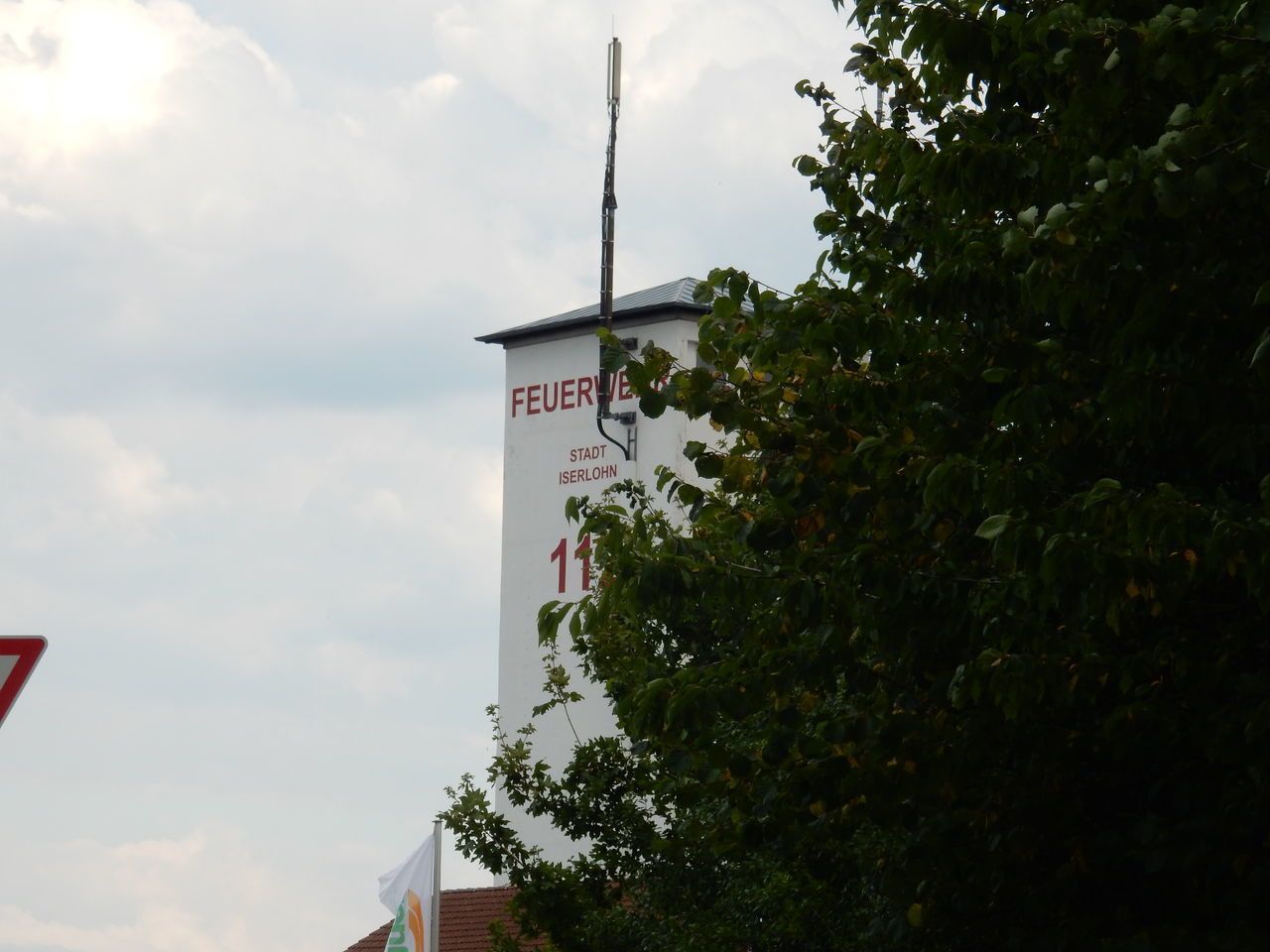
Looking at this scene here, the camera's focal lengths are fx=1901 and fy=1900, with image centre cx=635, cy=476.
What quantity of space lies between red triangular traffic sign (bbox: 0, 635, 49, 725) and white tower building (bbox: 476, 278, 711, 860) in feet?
101

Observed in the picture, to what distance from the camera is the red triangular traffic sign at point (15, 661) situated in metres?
6.82

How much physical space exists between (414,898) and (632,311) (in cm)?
1948

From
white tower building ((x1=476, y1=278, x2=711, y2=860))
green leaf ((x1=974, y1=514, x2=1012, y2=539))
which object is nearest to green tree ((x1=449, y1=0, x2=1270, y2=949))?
green leaf ((x1=974, y1=514, x2=1012, y2=539))

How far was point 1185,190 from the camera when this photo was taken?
6172 millimetres

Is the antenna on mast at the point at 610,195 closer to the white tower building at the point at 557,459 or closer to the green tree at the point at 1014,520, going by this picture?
the white tower building at the point at 557,459

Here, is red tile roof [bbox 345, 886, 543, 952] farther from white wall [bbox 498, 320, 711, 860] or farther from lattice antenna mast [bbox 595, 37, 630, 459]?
lattice antenna mast [bbox 595, 37, 630, 459]

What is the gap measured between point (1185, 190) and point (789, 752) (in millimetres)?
3281

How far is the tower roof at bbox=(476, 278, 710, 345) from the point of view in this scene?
39125mm

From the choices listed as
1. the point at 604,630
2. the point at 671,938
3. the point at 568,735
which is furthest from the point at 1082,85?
the point at 568,735

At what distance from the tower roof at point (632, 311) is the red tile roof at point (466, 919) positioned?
1219 cm

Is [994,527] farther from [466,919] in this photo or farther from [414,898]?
[466,919]

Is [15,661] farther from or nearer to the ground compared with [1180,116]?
nearer to the ground

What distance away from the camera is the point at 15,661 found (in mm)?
6832

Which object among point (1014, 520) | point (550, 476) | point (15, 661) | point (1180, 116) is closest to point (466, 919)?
point (550, 476)
